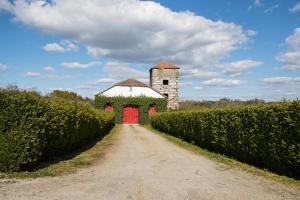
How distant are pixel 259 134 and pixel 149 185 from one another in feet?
13.8

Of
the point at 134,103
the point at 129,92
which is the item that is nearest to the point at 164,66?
the point at 129,92

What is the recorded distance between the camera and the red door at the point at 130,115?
1580 inches

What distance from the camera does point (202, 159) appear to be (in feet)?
34.6

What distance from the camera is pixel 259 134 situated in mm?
8961

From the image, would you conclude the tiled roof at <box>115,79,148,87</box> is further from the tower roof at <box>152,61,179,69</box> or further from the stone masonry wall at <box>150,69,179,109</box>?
the tower roof at <box>152,61,179,69</box>

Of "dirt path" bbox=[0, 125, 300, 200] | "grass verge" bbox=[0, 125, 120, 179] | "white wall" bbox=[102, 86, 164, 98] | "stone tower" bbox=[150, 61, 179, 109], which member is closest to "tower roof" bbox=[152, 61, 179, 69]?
"stone tower" bbox=[150, 61, 179, 109]

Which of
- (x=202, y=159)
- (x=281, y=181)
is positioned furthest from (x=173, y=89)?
(x=281, y=181)

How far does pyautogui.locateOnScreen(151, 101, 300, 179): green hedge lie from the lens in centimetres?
761

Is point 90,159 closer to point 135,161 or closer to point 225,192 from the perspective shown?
point 135,161

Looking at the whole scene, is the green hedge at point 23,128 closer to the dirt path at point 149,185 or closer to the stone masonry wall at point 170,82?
the dirt path at point 149,185

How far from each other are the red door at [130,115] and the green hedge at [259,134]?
26331 millimetres

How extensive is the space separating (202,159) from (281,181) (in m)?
3.57

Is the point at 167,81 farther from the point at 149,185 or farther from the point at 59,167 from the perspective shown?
the point at 149,185

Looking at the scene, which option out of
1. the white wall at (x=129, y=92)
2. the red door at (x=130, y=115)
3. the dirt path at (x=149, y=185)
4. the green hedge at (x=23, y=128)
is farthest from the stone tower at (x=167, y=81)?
the green hedge at (x=23, y=128)
